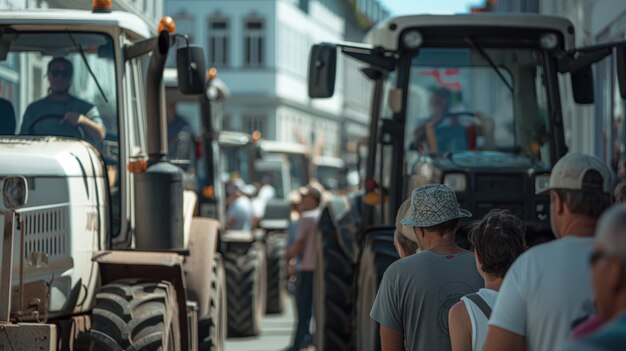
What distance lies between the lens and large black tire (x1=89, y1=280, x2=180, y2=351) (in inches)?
329

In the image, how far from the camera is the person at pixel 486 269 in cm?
609

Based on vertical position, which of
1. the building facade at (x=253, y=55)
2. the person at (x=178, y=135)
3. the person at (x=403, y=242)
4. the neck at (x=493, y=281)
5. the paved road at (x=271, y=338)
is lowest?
the paved road at (x=271, y=338)

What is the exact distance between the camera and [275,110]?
6944cm

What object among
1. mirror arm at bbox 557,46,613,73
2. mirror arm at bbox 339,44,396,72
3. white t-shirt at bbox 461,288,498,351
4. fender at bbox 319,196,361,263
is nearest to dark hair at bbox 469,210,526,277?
white t-shirt at bbox 461,288,498,351

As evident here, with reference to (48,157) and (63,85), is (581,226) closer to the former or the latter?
(48,157)

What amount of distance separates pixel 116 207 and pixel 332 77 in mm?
1878

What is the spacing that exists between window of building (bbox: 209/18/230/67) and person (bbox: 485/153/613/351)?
64617mm

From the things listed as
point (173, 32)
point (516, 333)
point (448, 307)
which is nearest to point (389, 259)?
point (173, 32)

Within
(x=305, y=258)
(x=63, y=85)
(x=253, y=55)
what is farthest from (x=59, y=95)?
(x=253, y=55)

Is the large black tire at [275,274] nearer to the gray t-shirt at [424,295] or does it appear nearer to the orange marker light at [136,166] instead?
the orange marker light at [136,166]

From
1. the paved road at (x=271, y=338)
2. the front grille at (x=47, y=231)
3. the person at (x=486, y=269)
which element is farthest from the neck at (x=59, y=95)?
the paved road at (x=271, y=338)

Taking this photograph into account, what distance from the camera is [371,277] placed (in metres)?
10.1

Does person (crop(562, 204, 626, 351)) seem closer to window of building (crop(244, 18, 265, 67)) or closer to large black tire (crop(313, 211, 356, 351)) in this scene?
large black tire (crop(313, 211, 356, 351))

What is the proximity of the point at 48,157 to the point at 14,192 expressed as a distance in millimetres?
594
